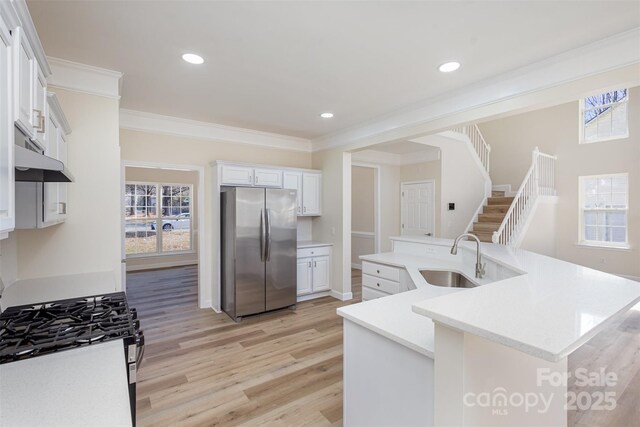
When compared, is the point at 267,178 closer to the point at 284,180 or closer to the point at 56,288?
the point at 284,180

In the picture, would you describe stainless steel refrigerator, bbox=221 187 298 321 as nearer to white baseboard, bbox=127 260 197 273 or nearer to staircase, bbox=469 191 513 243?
staircase, bbox=469 191 513 243

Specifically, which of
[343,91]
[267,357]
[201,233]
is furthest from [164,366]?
[343,91]

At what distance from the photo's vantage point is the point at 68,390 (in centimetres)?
99

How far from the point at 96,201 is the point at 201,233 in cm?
169

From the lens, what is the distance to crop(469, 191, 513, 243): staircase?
5613mm

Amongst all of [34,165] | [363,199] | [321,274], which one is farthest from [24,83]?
[363,199]

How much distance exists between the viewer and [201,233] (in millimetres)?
→ 4262

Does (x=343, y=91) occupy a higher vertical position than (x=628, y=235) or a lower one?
higher

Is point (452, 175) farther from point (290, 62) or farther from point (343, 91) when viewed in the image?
point (290, 62)

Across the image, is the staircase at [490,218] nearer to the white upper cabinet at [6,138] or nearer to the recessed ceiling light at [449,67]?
the recessed ceiling light at [449,67]

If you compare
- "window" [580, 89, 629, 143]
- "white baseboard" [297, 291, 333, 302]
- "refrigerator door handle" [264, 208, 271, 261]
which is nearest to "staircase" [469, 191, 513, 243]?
"window" [580, 89, 629, 143]

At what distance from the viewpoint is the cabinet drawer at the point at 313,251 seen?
4668 millimetres

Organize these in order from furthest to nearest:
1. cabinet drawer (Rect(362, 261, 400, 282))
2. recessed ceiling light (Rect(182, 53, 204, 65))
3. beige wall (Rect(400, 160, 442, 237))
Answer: beige wall (Rect(400, 160, 442, 237)) < cabinet drawer (Rect(362, 261, 400, 282)) < recessed ceiling light (Rect(182, 53, 204, 65))

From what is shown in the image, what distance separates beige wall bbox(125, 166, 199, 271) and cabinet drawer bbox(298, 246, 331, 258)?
3343 mm
